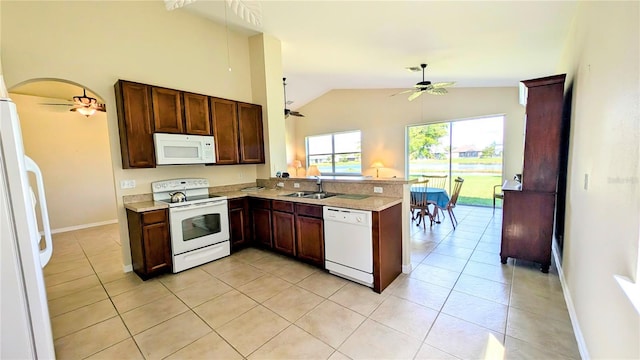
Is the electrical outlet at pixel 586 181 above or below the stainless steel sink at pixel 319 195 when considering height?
above

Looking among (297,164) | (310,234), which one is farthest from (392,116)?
(310,234)

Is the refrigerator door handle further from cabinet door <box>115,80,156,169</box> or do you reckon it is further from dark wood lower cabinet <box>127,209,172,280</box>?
cabinet door <box>115,80,156,169</box>

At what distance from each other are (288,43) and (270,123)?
142 cm

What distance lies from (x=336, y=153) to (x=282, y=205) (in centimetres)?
565

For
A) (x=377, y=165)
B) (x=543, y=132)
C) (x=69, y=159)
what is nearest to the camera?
(x=543, y=132)

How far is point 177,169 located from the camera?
371 cm

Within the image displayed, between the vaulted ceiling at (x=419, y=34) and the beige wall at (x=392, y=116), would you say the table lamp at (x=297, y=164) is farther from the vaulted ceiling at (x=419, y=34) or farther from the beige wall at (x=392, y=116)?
the vaulted ceiling at (x=419, y=34)

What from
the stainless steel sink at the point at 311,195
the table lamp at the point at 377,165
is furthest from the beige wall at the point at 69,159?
the table lamp at the point at 377,165

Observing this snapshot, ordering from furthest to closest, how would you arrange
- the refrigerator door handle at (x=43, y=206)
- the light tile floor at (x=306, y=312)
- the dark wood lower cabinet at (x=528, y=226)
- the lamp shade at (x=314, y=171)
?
the lamp shade at (x=314, y=171) → the dark wood lower cabinet at (x=528, y=226) → the light tile floor at (x=306, y=312) → the refrigerator door handle at (x=43, y=206)

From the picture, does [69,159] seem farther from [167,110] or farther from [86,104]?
[167,110]

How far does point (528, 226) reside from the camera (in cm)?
295

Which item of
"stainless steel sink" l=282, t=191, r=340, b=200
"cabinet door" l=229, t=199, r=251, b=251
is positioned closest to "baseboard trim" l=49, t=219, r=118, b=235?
"cabinet door" l=229, t=199, r=251, b=251

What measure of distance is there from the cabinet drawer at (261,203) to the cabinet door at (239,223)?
13 cm

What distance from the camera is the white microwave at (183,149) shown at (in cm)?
318
